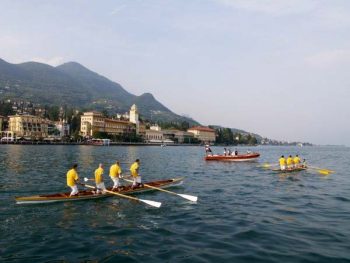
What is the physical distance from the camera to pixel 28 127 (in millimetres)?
178875

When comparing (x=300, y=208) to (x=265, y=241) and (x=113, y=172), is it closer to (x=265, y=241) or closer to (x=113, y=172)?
(x=265, y=241)

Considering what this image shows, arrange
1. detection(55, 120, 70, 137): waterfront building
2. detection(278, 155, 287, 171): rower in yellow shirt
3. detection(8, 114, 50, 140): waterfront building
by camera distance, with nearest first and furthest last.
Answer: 1. detection(278, 155, 287, 171): rower in yellow shirt
2. detection(8, 114, 50, 140): waterfront building
3. detection(55, 120, 70, 137): waterfront building

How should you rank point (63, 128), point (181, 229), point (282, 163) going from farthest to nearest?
point (63, 128) < point (282, 163) < point (181, 229)

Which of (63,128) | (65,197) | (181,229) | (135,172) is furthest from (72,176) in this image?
(63,128)

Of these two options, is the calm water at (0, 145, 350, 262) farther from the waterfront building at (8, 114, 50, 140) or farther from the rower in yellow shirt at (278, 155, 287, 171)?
the waterfront building at (8, 114, 50, 140)

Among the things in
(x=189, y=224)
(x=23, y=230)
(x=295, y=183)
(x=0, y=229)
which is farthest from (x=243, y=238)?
(x=295, y=183)

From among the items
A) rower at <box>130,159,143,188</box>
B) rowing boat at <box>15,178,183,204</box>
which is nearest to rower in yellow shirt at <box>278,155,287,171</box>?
rowing boat at <box>15,178,183,204</box>

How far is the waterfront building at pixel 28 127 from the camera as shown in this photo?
570ft

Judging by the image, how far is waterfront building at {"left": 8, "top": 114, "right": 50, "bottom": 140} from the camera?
174m

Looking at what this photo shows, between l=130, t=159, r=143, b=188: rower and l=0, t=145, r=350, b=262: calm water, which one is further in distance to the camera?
l=130, t=159, r=143, b=188: rower

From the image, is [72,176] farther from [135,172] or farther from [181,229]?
[181,229]

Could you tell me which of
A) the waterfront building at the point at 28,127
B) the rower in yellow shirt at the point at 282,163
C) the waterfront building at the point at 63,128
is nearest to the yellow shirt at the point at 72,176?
the rower in yellow shirt at the point at 282,163

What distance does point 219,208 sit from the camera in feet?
70.1

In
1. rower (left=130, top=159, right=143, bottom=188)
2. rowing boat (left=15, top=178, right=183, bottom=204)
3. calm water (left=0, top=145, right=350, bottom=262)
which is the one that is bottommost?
calm water (left=0, top=145, right=350, bottom=262)
